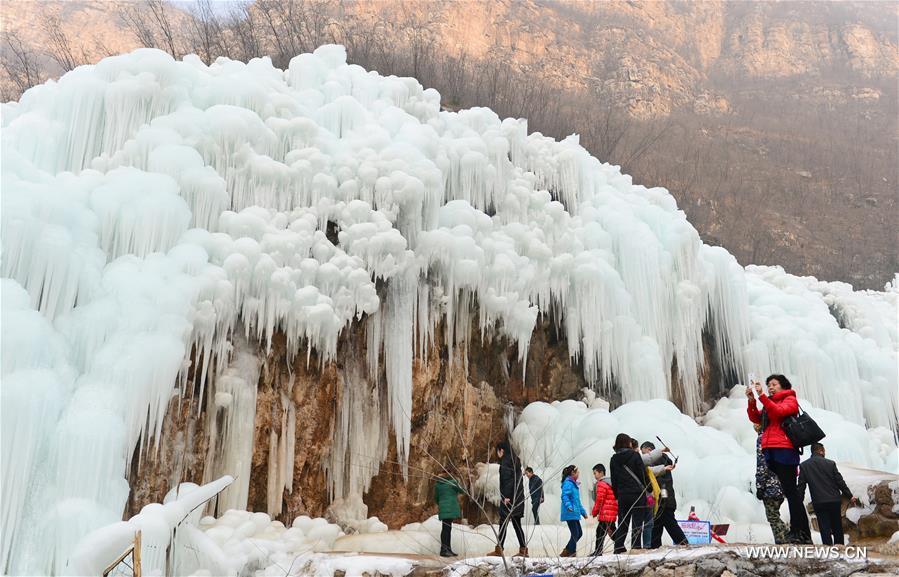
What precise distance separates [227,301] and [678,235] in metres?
7.61

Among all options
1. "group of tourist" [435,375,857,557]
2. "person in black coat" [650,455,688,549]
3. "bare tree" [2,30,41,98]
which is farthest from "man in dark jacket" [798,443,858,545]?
"bare tree" [2,30,41,98]

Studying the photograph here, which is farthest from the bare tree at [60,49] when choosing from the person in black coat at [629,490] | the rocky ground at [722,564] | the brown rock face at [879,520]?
the brown rock face at [879,520]

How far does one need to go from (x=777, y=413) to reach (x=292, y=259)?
5434 millimetres

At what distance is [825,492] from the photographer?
594cm

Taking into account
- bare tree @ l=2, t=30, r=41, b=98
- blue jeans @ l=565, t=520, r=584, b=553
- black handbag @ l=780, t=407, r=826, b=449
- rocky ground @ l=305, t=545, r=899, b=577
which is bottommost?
rocky ground @ l=305, t=545, r=899, b=577

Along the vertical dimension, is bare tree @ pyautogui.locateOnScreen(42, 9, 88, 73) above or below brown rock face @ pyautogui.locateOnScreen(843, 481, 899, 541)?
above

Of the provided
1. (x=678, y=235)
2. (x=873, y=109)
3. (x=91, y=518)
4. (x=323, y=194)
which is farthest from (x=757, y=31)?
(x=91, y=518)

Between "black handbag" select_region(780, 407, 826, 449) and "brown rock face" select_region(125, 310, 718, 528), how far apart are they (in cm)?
351

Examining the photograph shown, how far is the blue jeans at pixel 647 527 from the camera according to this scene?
20.8 feet

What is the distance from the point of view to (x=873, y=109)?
148ft

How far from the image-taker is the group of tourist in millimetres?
5738

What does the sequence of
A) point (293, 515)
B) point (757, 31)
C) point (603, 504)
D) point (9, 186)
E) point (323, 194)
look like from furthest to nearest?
point (757, 31) → point (323, 194) → point (293, 515) → point (9, 186) → point (603, 504)

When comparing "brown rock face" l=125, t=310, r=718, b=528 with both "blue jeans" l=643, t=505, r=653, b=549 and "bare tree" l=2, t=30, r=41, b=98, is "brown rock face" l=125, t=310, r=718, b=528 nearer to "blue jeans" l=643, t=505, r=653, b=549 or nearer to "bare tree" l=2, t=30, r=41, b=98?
"blue jeans" l=643, t=505, r=653, b=549

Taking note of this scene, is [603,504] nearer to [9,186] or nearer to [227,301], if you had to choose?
[227,301]
